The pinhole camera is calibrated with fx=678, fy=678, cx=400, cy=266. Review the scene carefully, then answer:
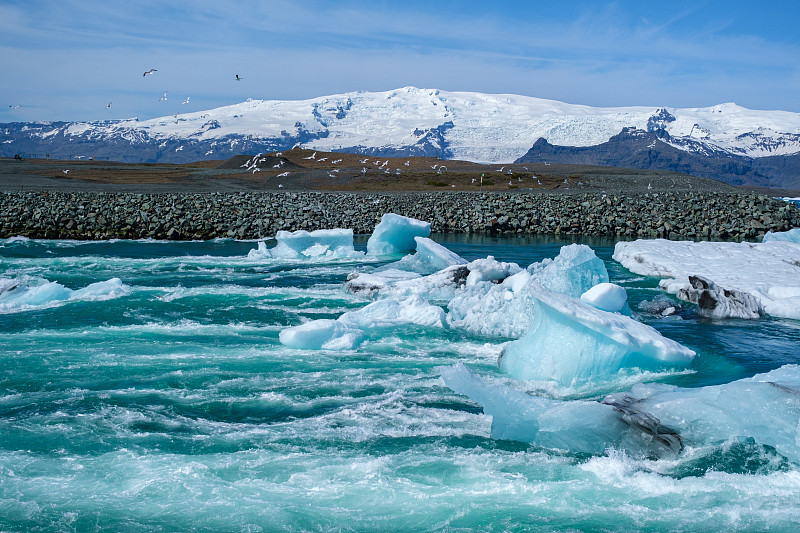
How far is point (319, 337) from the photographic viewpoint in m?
9.66

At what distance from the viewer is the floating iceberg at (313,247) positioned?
65.7 feet

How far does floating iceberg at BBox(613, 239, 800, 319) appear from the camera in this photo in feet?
39.6

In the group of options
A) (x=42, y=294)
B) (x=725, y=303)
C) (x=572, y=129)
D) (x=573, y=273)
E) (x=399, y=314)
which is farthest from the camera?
(x=572, y=129)

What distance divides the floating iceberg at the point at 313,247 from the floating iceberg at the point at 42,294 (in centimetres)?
660

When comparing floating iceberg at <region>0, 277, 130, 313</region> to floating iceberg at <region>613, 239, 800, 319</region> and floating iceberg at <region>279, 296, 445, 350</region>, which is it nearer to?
floating iceberg at <region>279, 296, 445, 350</region>

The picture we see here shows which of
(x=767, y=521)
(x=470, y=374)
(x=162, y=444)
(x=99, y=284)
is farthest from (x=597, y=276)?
(x=99, y=284)

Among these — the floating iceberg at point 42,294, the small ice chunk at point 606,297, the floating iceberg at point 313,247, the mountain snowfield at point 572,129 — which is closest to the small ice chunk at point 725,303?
the small ice chunk at point 606,297

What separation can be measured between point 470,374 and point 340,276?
10.5 meters

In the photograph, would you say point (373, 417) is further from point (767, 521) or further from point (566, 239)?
point (566, 239)

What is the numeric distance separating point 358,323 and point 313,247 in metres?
9.97

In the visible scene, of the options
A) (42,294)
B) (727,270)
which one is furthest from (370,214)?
(42,294)

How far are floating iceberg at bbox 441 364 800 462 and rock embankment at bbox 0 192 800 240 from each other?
21.8m

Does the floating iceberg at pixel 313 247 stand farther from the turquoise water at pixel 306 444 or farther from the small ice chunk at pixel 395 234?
the turquoise water at pixel 306 444

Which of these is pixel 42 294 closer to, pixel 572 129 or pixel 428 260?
pixel 428 260
